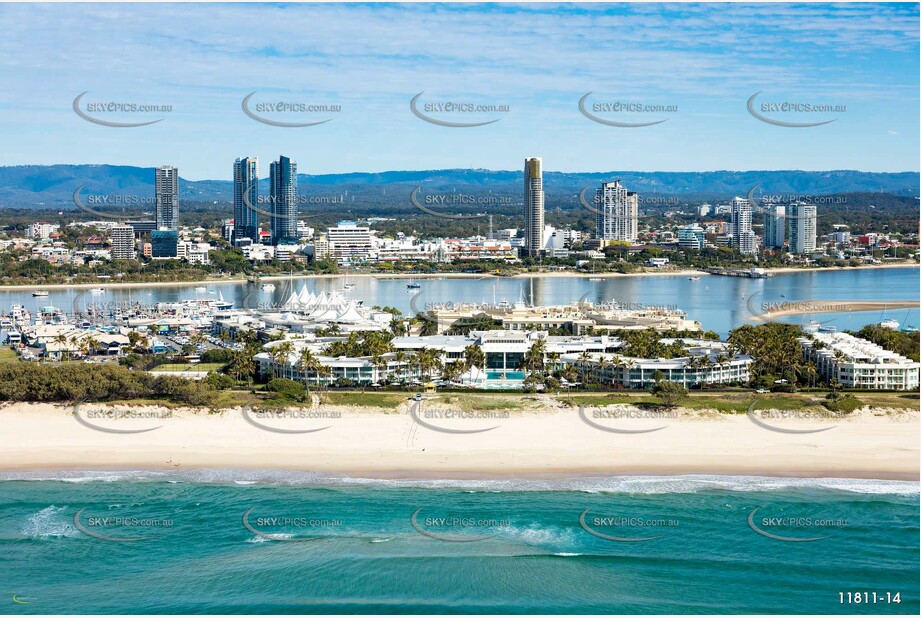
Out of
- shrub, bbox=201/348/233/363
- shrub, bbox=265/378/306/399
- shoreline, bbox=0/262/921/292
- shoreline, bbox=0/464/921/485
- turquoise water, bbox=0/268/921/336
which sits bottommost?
shoreline, bbox=0/464/921/485

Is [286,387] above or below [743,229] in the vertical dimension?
below

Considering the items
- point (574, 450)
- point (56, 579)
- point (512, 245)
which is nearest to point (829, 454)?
point (574, 450)

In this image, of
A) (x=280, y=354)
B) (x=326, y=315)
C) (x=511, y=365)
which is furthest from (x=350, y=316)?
(x=280, y=354)

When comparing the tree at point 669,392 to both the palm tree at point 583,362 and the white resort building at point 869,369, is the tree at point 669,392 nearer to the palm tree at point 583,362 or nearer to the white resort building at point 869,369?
the palm tree at point 583,362

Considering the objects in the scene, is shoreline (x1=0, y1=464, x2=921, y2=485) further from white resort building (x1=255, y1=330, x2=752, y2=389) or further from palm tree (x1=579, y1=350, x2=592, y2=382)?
palm tree (x1=579, y1=350, x2=592, y2=382)

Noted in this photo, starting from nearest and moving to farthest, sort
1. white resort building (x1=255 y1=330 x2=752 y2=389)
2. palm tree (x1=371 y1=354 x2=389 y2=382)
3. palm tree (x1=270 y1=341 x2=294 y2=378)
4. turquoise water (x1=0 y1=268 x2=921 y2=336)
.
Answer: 1. white resort building (x1=255 y1=330 x2=752 y2=389)
2. palm tree (x1=371 y1=354 x2=389 y2=382)
3. palm tree (x1=270 y1=341 x2=294 y2=378)
4. turquoise water (x1=0 y1=268 x2=921 y2=336)

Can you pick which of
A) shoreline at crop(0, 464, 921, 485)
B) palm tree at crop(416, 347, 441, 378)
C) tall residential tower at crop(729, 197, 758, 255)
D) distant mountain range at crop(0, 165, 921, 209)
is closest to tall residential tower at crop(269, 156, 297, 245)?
tall residential tower at crop(729, 197, 758, 255)

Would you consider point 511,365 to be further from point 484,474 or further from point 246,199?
point 246,199
